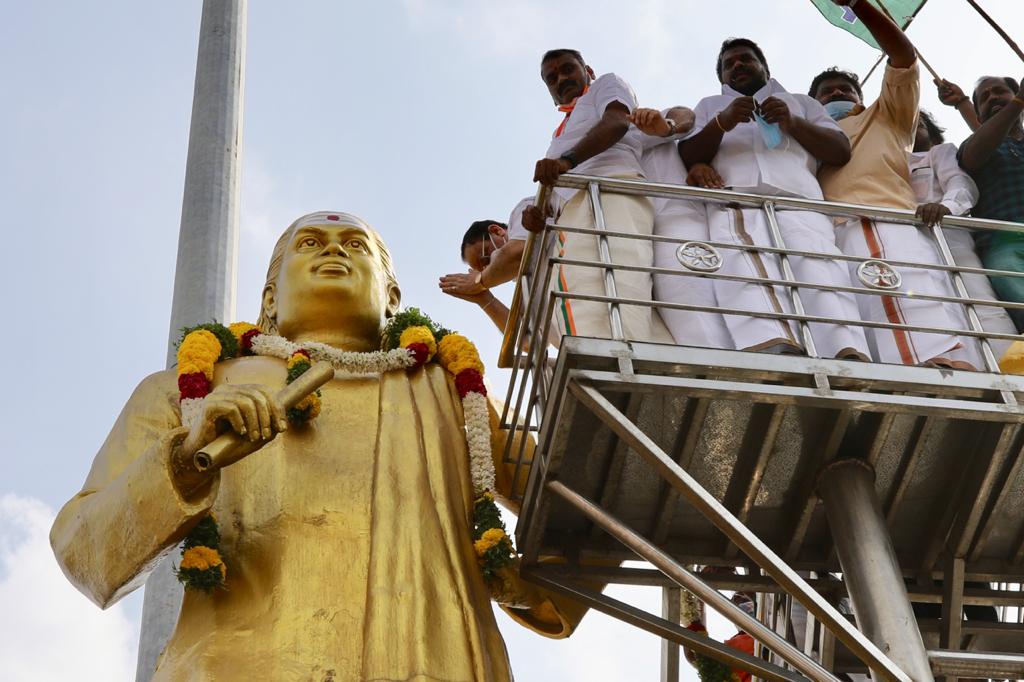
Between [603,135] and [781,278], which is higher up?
[603,135]

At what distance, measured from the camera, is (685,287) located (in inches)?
250

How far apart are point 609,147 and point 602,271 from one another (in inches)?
31.1

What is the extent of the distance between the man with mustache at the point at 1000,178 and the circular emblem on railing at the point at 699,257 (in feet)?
5.41

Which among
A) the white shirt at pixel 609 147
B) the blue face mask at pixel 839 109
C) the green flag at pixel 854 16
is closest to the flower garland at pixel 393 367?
the white shirt at pixel 609 147

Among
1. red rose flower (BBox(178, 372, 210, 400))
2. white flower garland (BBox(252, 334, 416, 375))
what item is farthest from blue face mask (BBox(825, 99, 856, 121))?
red rose flower (BBox(178, 372, 210, 400))

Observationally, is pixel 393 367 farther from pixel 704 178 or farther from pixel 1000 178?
pixel 1000 178

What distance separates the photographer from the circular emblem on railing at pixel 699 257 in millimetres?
6011

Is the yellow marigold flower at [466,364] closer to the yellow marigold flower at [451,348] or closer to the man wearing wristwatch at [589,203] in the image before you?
the yellow marigold flower at [451,348]

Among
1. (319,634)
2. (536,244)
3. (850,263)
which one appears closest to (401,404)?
(536,244)

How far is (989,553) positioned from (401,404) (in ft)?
8.78

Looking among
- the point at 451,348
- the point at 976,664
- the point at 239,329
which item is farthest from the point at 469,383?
the point at 976,664

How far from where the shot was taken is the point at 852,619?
6.80 metres

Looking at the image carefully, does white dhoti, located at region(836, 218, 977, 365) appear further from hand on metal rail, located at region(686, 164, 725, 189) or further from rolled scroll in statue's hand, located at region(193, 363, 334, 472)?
rolled scroll in statue's hand, located at region(193, 363, 334, 472)

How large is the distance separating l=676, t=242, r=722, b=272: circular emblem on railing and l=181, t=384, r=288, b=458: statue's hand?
5.56 feet
